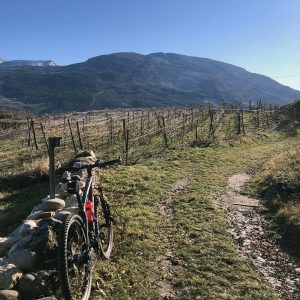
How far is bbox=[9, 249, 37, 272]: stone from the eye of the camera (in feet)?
19.3

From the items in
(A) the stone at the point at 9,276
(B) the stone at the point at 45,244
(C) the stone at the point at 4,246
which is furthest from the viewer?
(C) the stone at the point at 4,246

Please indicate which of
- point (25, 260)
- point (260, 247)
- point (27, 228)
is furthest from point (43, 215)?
point (260, 247)

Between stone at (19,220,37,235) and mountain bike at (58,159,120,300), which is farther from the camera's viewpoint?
stone at (19,220,37,235)

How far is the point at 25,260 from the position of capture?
233 inches

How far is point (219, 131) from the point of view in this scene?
32.5m

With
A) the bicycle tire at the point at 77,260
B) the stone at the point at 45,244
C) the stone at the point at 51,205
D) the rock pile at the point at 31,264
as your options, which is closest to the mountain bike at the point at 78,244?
the bicycle tire at the point at 77,260

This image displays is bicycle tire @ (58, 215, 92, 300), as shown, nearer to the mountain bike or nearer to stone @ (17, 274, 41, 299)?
the mountain bike

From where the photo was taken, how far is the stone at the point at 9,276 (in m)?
5.41

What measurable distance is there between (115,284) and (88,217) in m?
1.11

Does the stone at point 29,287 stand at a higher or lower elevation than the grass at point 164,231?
higher

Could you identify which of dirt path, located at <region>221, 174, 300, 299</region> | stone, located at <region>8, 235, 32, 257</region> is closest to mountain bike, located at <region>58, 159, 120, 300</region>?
stone, located at <region>8, 235, 32, 257</region>

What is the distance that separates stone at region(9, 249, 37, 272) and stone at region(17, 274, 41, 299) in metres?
0.35

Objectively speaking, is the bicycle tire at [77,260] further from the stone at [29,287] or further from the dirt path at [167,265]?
the dirt path at [167,265]

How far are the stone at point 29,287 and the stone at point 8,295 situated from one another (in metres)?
0.23
